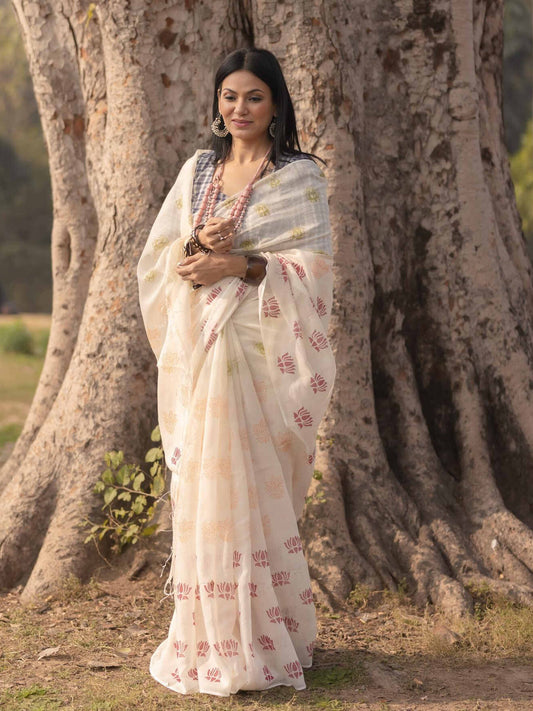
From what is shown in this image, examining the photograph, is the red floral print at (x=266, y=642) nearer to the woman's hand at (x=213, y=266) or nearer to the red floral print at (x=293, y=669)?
the red floral print at (x=293, y=669)

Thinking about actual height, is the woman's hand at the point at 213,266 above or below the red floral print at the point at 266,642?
above

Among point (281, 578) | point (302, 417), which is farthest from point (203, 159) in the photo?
point (281, 578)

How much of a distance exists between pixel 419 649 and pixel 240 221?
185 centimetres

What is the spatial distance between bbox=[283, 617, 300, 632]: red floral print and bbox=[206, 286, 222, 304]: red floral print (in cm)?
117

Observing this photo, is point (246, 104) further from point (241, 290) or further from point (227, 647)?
point (227, 647)

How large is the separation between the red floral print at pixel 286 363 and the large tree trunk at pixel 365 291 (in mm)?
1211

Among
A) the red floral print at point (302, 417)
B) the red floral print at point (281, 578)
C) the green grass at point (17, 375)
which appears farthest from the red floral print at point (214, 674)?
the green grass at point (17, 375)

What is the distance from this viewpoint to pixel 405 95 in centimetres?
495

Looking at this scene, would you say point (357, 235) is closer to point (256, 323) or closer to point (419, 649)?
point (256, 323)

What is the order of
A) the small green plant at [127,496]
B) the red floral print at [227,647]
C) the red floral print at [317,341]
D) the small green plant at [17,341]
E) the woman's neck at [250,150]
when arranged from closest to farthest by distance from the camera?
the red floral print at [227,647]
the red floral print at [317,341]
the woman's neck at [250,150]
the small green plant at [127,496]
the small green plant at [17,341]

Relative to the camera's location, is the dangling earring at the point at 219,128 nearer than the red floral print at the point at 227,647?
No

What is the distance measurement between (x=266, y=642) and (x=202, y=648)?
22 centimetres

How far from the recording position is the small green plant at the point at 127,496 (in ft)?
14.9

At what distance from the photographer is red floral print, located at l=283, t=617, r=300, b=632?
3.51 meters
